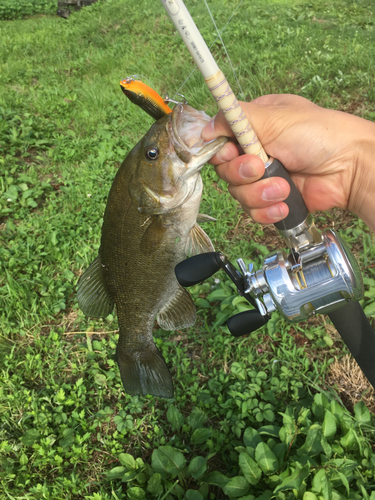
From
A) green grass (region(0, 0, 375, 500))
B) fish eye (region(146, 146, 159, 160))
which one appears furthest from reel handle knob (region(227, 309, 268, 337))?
green grass (region(0, 0, 375, 500))

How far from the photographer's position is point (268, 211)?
1438 millimetres

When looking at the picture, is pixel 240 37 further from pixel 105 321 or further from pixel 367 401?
pixel 367 401

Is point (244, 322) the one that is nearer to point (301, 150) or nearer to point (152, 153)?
point (152, 153)

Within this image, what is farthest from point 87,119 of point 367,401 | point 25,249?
point 367,401

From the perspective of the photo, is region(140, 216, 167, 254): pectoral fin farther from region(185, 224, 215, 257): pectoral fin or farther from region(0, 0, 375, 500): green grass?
region(0, 0, 375, 500): green grass

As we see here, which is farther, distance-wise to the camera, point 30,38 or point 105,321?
point 30,38

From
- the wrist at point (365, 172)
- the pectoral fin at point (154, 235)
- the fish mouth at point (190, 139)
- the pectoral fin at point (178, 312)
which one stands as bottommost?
the pectoral fin at point (178, 312)

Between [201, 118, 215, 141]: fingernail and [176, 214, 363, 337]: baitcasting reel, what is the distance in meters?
0.50

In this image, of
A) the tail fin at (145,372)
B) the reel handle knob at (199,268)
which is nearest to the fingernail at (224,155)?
the reel handle knob at (199,268)

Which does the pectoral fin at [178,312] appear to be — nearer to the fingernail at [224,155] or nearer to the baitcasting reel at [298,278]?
the baitcasting reel at [298,278]

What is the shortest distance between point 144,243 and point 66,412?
1.66m

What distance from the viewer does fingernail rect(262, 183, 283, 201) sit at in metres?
1.34

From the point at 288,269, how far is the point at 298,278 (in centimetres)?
5

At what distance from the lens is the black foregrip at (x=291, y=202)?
1.33 metres
